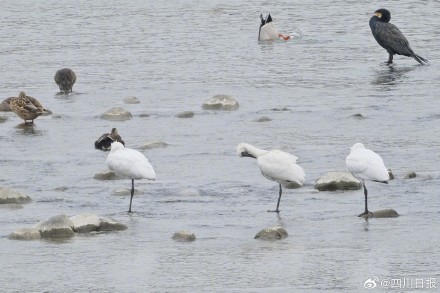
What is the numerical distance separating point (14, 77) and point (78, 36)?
19.8ft

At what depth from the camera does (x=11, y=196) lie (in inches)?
570

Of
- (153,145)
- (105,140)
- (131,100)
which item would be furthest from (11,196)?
(131,100)

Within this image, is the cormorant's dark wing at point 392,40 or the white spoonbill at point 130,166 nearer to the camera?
the white spoonbill at point 130,166

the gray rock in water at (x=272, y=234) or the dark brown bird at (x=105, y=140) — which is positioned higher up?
the gray rock in water at (x=272, y=234)

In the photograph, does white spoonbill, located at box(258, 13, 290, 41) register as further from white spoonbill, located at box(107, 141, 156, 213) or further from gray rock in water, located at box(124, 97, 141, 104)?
white spoonbill, located at box(107, 141, 156, 213)

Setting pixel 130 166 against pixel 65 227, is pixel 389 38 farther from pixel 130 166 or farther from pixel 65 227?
pixel 65 227

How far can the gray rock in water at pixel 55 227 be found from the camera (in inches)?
507

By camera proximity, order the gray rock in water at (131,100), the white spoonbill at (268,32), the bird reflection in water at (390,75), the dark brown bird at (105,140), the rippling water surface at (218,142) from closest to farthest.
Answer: the rippling water surface at (218,142) < the dark brown bird at (105,140) < the gray rock in water at (131,100) < the bird reflection in water at (390,75) < the white spoonbill at (268,32)

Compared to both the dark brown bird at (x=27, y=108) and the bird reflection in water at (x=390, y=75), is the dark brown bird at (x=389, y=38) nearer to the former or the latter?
the bird reflection in water at (x=390, y=75)

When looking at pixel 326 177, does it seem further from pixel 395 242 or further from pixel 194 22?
pixel 194 22

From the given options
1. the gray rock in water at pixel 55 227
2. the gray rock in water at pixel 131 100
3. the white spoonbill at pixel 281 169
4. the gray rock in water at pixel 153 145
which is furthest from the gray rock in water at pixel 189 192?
the gray rock in water at pixel 131 100

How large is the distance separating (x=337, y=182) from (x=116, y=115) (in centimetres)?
647

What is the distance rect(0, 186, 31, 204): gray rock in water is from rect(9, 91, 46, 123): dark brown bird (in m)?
5.83

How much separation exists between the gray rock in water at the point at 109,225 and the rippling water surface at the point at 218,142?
101 mm
